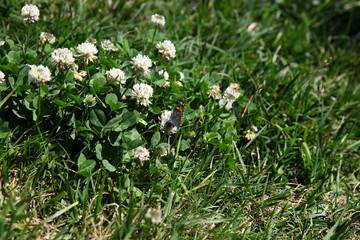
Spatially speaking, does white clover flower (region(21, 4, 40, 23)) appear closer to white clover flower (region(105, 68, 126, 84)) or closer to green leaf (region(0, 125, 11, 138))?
white clover flower (region(105, 68, 126, 84))

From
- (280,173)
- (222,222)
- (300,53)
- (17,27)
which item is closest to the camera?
(222,222)

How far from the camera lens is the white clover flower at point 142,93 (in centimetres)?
246

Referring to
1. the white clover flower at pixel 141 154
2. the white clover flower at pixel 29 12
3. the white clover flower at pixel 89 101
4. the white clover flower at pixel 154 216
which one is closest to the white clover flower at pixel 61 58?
the white clover flower at pixel 89 101

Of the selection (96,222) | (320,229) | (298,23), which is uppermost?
(298,23)

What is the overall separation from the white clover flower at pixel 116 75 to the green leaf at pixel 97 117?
25cm

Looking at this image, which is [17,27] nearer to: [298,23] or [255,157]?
[255,157]

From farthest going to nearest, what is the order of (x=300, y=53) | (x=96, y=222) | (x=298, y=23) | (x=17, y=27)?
1. (x=298, y=23)
2. (x=300, y=53)
3. (x=17, y=27)
4. (x=96, y=222)

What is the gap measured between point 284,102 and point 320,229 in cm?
123

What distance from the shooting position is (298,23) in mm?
4707

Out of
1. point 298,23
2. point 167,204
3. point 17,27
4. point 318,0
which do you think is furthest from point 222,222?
point 318,0

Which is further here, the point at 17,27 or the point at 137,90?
the point at 17,27

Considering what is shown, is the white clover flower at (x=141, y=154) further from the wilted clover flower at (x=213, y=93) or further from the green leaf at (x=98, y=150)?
the wilted clover flower at (x=213, y=93)

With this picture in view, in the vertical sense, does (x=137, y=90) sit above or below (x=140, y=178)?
above

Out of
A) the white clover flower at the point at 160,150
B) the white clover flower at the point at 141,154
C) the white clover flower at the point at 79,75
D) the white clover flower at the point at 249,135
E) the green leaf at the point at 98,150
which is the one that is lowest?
the white clover flower at the point at 249,135
